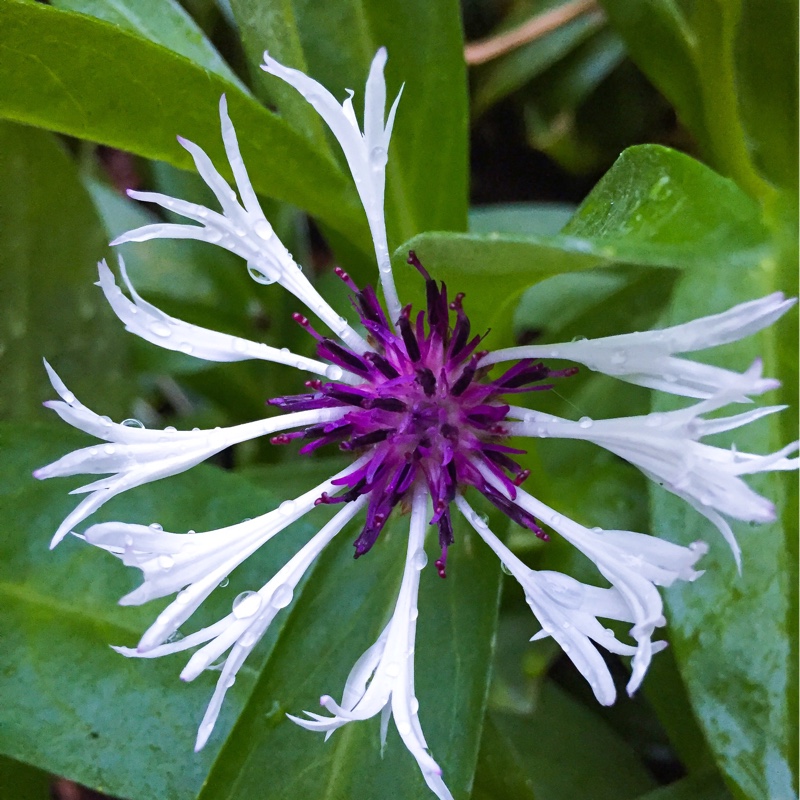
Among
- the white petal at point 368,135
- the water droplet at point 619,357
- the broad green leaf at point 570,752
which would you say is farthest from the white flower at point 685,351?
the broad green leaf at point 570,752

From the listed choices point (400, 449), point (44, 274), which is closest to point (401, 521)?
point (400, 449)

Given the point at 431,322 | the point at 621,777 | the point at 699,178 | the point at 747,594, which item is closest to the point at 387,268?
the point at 431,322

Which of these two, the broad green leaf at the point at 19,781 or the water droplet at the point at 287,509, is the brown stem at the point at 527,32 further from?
the broad green leaf at the point at 19,781

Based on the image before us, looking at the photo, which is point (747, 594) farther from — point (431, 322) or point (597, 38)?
point (597, 38)

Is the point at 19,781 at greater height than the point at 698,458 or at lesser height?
lesser

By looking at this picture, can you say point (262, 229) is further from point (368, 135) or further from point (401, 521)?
point (401, 521)

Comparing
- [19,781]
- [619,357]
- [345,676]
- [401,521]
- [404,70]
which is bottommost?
[19,781]
